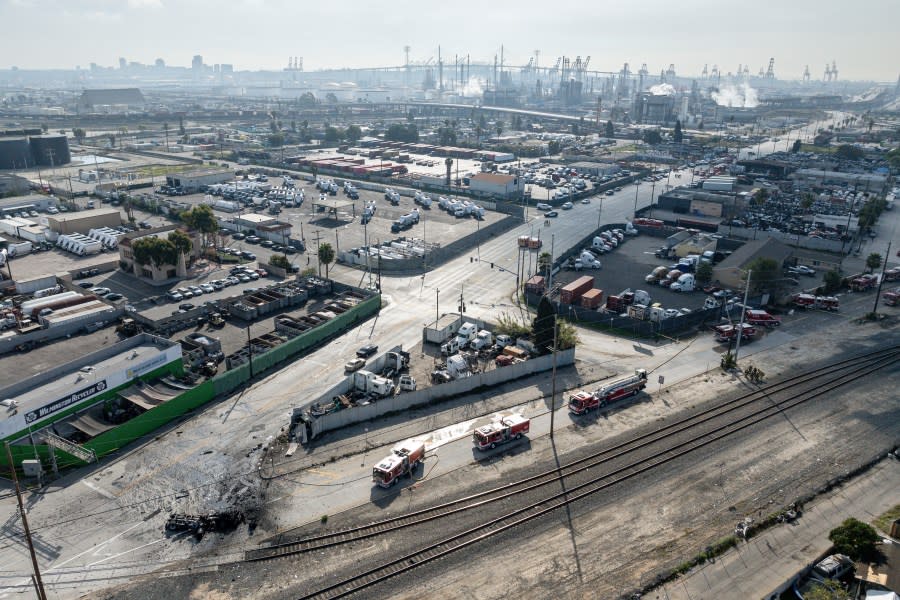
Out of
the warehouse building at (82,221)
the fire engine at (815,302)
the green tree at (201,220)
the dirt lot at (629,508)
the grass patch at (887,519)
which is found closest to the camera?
the dirt lot at (629,508)

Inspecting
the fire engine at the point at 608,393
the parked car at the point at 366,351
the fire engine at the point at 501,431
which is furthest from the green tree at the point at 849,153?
the fire engine at the point at 501,431

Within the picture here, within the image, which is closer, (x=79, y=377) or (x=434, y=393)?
(x=79, y=377)

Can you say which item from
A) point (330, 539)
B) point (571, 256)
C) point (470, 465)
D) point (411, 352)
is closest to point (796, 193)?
point (571, 256)

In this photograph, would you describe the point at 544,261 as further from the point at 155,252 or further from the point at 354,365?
the point at 155,252

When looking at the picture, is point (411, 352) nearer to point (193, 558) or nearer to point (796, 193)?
point (193, 558)

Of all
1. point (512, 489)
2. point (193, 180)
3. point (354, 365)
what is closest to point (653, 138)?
point (193, 180)

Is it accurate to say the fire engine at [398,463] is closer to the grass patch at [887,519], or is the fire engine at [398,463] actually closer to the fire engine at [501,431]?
the fire engine at [501,431]
